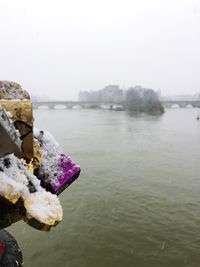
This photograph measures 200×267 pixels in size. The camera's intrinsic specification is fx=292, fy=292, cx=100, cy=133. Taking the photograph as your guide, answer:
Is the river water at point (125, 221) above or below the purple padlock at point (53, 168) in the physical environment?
below

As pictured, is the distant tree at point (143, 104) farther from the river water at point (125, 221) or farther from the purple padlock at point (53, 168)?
→ the purple padlock at point (53, 168)

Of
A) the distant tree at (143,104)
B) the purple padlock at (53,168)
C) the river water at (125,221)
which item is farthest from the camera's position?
the distant tree at (143,104)

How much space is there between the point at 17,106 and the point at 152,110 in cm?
10783

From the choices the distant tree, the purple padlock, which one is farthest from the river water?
the distant tree

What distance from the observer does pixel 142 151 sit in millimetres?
34938

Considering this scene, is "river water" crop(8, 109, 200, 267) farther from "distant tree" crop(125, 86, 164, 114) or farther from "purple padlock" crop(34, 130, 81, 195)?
"distant tree" crop(125, 86, 164, 114)

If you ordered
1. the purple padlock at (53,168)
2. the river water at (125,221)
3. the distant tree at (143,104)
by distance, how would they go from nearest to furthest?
the purple padlock at (53,168)
the river water at (125,221)
the distant tree at (143,104)

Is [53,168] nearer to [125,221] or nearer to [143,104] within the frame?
[125,221]

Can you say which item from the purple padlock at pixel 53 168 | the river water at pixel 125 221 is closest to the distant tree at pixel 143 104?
the river water at pixel 125 221

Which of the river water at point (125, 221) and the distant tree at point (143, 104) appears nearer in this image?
the river water at point (125, 221)

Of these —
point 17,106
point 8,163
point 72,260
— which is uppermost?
point 17,106

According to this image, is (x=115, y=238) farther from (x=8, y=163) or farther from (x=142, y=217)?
(x=8, y=163)

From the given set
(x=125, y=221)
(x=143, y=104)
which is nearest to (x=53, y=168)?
(x=125, y=221)

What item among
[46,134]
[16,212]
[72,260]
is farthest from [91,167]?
[16,212]
